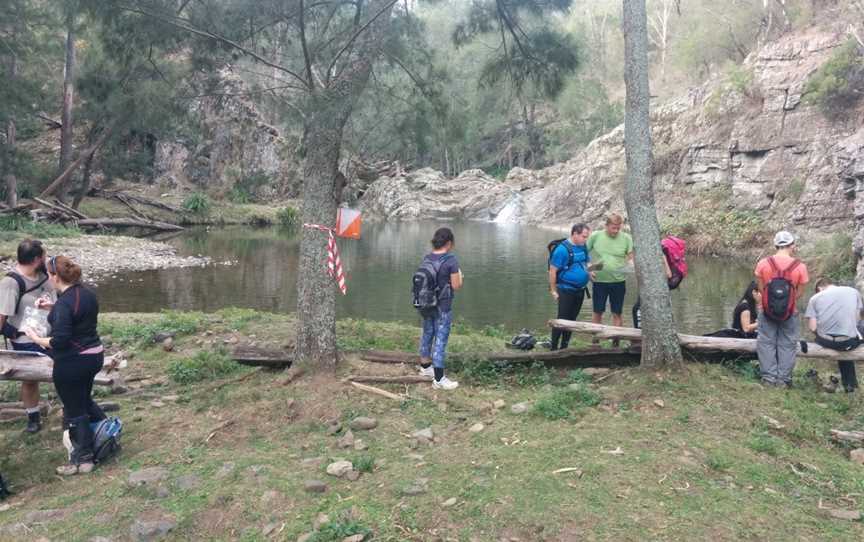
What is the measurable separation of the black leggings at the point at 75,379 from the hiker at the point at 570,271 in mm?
5295

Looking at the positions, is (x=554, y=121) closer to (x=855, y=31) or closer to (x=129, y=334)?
(x=855, y=31)

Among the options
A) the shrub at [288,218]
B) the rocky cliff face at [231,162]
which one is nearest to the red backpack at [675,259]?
the shrub at [288,218]

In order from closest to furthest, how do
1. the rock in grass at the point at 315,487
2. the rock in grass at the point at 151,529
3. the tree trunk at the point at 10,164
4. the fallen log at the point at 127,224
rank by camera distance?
the rock in grass at the point at 151,529, the rock in grass at the point at 315,487, the tree trunk at the point at 10,164, the fallen log at the point at 127,224

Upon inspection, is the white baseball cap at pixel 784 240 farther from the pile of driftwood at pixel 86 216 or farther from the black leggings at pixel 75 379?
the pile of driftwood at pixel 86 216

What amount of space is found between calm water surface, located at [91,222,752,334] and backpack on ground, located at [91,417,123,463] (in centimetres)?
1059

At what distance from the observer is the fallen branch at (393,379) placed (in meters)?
7.36

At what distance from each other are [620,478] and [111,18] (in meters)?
6.99

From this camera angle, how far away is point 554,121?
242 ft

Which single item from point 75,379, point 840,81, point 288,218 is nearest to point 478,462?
point 75,379

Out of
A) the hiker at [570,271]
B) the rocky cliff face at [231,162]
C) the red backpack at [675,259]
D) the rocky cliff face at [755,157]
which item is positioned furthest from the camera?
the rocky cliff face at [231,162]

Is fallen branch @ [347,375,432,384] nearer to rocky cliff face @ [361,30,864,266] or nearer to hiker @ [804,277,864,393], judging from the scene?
hiker @ [804,277,864,393]

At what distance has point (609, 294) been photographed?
9.28m

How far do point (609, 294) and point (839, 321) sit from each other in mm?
2688

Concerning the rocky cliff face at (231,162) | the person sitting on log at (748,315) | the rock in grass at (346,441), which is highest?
the rocky cliff face at (231,162)
